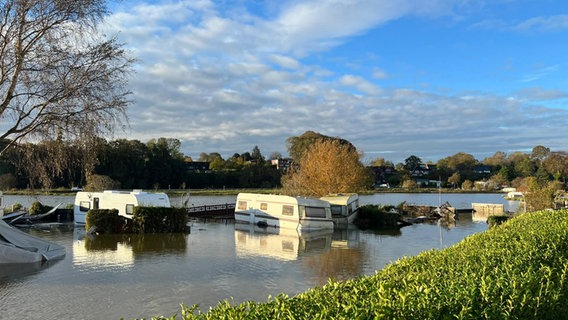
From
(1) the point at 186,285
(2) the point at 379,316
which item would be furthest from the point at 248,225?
(2) the point at 379,316

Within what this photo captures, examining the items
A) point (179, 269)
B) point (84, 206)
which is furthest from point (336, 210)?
point (179, 269)

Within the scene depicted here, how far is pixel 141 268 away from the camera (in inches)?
654

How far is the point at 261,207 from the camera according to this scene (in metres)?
33.3

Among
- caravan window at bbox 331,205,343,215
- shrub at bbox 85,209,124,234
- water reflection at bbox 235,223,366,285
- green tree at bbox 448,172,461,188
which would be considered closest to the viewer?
water reflection at bbox 235,223,366,285

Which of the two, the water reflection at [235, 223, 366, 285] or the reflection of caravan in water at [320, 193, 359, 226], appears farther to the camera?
the reflection of caravan in water at [320, 193, 359, 226]

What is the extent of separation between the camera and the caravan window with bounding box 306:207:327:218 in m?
31.3

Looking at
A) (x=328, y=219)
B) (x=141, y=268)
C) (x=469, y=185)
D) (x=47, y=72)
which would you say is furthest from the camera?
(x=469, y=185)

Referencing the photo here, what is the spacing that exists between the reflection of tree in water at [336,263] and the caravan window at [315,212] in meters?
7.87

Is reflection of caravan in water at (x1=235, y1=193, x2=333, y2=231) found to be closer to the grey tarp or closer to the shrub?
the shrub

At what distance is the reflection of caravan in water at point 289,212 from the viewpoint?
30828 millimetres

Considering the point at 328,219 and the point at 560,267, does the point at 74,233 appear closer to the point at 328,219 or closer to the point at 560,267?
the point at 328,219

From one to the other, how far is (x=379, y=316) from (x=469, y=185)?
11308 cm

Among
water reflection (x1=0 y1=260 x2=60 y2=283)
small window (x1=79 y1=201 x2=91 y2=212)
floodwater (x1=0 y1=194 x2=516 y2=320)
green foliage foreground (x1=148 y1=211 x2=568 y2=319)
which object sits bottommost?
floodwater (x1=0 y1=194 x2=516 y2=320)

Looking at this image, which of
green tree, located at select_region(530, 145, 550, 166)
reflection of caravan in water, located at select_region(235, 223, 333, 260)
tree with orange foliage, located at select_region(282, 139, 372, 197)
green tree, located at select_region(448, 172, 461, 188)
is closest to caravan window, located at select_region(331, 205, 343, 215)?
reflection of caravan in water, located at select_region(235, 223, 333, 260)
